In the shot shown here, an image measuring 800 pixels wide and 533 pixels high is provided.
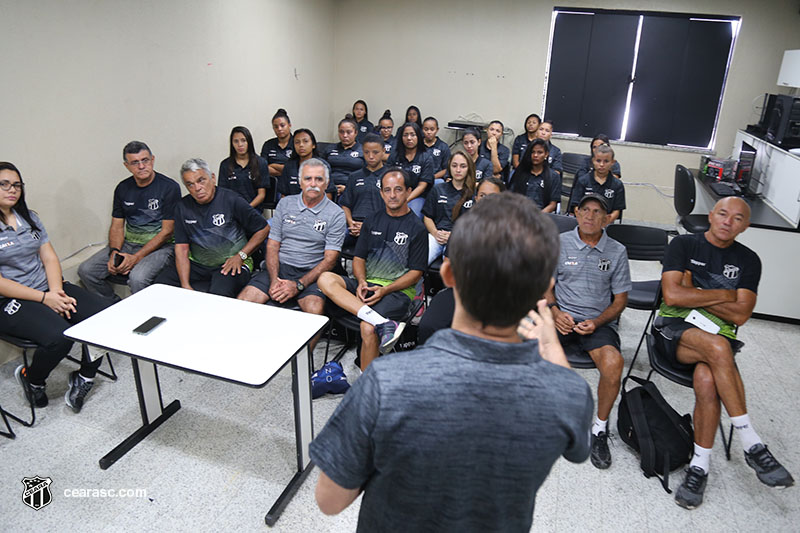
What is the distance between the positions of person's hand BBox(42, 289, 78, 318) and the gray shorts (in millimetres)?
988

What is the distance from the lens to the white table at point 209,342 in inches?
80.0

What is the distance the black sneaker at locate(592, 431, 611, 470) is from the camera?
2561mm

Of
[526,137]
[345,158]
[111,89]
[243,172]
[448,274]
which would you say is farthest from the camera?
[526,137]

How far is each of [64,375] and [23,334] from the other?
0.60 metres

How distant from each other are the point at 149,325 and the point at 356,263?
1.33 meters

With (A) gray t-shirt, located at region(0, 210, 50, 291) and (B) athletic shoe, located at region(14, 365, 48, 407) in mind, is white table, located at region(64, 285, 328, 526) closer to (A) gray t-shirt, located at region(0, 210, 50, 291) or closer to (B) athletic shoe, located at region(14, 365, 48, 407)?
(B) athletic shoe, located at region(14, 365, 48, 407)

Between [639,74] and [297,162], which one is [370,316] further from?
[639,74]

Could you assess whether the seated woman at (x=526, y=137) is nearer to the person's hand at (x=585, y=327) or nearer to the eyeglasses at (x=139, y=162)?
the person's hand at (x=585, y=327)

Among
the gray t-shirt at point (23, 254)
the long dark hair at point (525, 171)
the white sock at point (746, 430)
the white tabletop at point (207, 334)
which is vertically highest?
the long dark hair at point (525, 171)

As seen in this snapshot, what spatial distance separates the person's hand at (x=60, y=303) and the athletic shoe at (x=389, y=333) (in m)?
1.69

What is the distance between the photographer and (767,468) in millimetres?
2402

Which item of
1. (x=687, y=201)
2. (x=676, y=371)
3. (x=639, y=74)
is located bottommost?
(x=676, y=371)

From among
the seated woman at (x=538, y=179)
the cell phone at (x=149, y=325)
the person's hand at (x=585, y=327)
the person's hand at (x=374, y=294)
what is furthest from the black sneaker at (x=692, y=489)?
the seated woman at (x=538, y=179)

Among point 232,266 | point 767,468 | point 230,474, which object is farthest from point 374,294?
point 767,468
